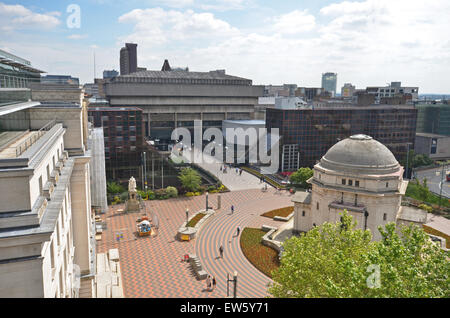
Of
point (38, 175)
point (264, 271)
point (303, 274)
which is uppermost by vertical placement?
point (38, 175)

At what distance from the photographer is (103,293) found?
1270 inches

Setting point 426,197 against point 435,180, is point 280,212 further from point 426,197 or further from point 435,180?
point 435,180

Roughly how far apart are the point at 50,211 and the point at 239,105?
376ft

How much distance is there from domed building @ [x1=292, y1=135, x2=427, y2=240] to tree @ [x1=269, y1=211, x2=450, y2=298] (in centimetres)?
1726

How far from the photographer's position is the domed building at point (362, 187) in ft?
140

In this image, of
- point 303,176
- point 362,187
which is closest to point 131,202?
point 303,176

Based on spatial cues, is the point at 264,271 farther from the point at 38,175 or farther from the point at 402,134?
the point at 402,134

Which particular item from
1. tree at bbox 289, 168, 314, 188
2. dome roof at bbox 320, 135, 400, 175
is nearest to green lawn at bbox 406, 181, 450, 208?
tree at bbox 289, 168, 314, 188

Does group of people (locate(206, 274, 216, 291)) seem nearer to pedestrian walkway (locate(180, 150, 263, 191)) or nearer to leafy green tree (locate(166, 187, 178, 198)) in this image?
leafy green tree (locate(166, 187, 178, 198))

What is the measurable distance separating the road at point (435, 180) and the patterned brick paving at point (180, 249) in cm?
3806

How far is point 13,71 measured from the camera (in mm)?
26828

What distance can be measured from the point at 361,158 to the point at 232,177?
1537 inches

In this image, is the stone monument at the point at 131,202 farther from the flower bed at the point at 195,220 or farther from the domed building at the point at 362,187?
the domed building at the point at 362,187
